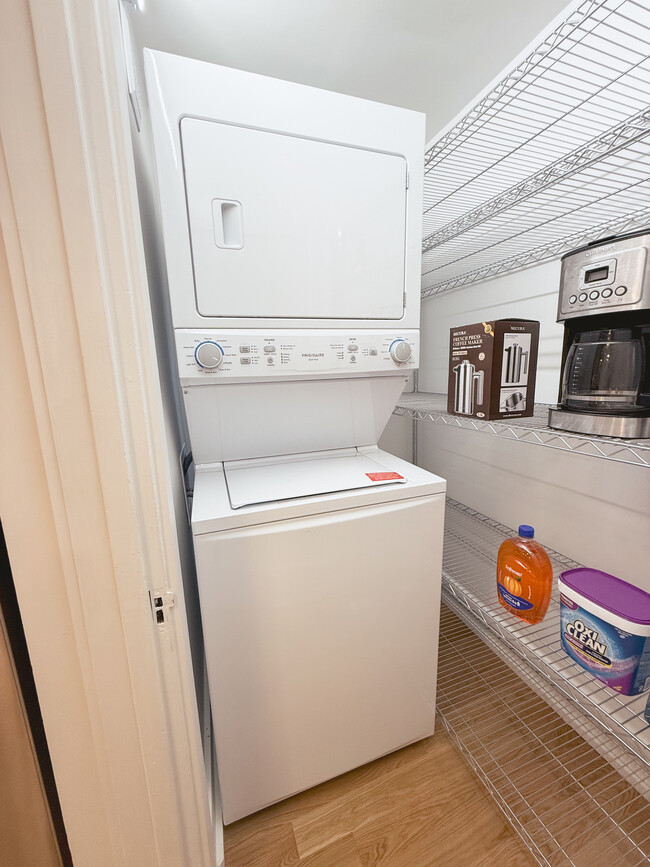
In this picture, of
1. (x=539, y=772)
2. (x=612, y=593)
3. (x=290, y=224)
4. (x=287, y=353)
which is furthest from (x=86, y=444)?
(x=539, y=772)

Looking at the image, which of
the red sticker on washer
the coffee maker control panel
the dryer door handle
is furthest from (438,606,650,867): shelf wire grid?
the dryer door handle

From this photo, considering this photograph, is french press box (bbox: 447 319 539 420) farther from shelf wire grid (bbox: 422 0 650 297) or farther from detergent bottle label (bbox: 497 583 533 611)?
detergent bottle label (bbox: 497 583 533 611)

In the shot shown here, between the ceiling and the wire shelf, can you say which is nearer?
the wire shelf

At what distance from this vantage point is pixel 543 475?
1.66 metres

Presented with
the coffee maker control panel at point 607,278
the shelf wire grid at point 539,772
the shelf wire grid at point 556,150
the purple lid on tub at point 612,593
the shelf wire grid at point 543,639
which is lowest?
the shelf wire grid at point 539,772

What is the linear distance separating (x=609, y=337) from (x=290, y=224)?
37.9 inches

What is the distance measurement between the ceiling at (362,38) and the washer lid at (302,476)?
57.8 inches

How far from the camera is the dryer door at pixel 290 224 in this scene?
1.02m

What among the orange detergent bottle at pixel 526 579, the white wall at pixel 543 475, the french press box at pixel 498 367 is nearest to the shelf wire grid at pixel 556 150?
the white wall at pixel 543 475

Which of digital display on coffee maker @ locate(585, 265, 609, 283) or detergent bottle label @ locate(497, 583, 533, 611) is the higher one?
digital display on coffee maker @ locate(585, 265, 609, 283)

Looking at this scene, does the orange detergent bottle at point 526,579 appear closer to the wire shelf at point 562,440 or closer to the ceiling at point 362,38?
the wire shelf at point 562,440

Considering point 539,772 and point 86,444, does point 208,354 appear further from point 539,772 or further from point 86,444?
point 539,772

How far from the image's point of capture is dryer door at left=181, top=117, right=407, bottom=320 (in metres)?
1.02

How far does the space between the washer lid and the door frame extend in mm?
405
